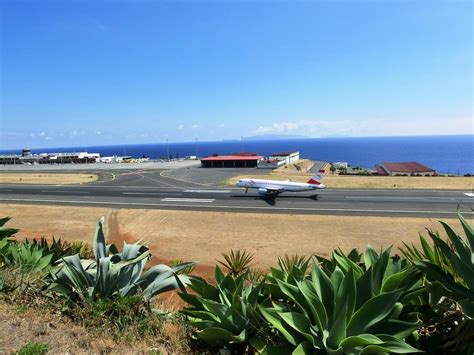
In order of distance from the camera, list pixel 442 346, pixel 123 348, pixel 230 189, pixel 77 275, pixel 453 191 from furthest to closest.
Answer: pixel 230 189
pixel 453 191
pixel 77 275
pixel 123 348
pixel 442 346

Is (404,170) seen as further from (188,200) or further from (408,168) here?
(188,200)

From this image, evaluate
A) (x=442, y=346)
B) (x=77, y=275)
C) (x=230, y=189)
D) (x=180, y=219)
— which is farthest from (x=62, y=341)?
(x=230, y=189)

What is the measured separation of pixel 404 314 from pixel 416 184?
5898 centimetres

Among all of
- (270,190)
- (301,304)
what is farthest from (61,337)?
(270,190)

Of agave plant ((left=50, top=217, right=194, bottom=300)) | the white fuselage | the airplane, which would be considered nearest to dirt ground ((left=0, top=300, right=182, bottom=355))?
agave plant ((left=50, top=217, right=194, bottom=300))

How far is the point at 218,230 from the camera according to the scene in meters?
29.8

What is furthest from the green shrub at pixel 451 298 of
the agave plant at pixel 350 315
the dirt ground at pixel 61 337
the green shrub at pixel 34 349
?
the green shrub at pixel 34 349

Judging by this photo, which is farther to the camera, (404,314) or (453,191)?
(453,191)

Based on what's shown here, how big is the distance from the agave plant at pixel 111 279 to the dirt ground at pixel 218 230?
→ 1153 centimetres

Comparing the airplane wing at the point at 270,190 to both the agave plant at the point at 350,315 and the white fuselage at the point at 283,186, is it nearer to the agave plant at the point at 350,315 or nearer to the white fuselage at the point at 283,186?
the white fuselage at the point at 283,186

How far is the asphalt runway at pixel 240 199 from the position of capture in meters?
38.5

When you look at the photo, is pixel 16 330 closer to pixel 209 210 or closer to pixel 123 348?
pixel 123 348

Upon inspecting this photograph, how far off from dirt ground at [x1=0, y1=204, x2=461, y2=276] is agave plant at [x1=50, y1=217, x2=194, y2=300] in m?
11.5

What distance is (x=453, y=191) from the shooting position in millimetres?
49969
